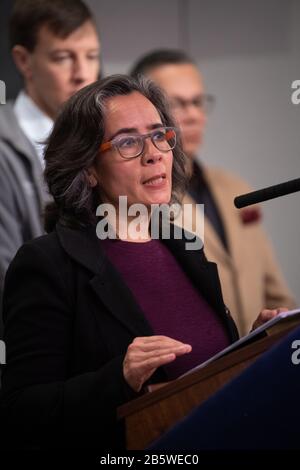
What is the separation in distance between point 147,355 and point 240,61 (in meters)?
1.92

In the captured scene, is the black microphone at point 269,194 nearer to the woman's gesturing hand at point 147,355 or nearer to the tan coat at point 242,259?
the woman's gesturing hand at point 147,355

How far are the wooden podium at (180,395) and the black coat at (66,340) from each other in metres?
0.10

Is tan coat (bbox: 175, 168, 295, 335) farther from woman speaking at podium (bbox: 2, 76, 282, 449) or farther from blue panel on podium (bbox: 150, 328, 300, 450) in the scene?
blue panel on podium (bbox: 150, 328, 300, 450)

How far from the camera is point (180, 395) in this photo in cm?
122

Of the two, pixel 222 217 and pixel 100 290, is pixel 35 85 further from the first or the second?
pixel 100 290

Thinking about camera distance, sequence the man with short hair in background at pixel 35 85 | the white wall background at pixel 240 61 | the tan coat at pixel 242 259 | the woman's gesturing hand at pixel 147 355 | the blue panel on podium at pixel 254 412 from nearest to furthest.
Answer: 1. the blue panel on podium at pixel 254 412
2. the woman's gesturing hand at pixel 147 355
3. the man with short hair in background at pixel 35 85
4. the tan coat at pixel 242 259
5. the white wall background at pixel 240 61

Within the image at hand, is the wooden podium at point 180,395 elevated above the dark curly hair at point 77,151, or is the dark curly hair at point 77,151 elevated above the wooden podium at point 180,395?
the dark curly hair at point 77,151

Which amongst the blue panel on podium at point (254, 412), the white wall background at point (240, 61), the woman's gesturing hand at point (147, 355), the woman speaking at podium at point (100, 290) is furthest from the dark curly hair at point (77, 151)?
the white wall background at point (240, 61)

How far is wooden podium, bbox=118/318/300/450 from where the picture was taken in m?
1.21

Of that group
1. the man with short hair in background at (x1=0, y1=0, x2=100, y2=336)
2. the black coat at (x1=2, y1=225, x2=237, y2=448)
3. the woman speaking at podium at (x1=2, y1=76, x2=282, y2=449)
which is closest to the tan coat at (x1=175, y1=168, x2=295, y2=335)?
the man with short hair in background at (x1=0, y1=0, x2=100, y2=336)

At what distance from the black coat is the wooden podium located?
3.9 inches

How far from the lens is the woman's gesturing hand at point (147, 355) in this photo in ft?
4.04
